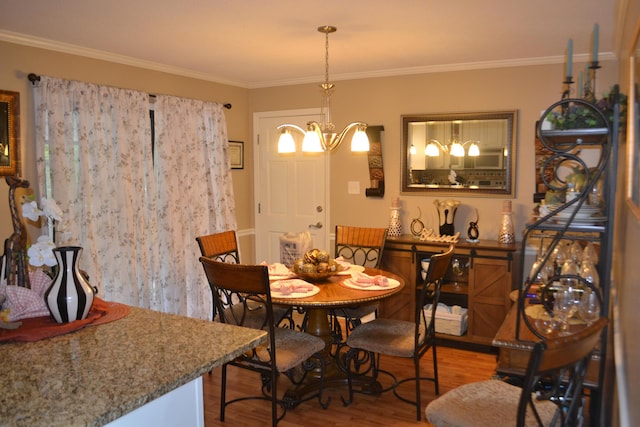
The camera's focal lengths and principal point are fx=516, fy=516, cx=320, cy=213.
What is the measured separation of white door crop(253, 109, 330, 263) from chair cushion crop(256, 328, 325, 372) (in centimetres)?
221

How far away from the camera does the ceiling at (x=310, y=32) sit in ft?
9.51

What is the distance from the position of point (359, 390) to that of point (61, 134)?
9.08ft

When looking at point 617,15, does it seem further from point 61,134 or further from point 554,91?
point 61,134

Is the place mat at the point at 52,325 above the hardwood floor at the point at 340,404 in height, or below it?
above

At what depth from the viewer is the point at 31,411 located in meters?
1.27

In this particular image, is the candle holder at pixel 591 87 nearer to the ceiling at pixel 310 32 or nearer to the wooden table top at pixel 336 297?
the ceiling at pixel 310 32

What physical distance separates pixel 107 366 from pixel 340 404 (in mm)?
2101

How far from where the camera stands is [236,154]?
17.8 ft

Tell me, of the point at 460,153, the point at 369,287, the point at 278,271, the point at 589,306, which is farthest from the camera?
the point at 460,153

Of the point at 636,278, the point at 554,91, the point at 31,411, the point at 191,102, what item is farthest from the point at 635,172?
the point at 191,102

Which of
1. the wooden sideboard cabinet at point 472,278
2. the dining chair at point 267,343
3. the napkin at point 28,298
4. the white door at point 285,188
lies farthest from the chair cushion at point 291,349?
the white door at point 285,188

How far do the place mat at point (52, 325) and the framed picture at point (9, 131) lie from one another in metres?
1.92

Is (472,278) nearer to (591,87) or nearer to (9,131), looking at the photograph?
(591,87)

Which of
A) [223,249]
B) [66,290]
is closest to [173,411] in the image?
[66,290]
